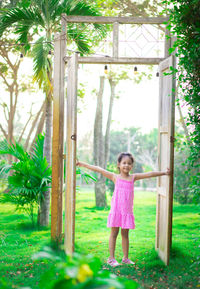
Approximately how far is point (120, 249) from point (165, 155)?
1742mm

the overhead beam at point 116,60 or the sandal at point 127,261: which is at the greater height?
the overhead beam at point 116,60

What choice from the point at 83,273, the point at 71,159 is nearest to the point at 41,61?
the point at 71,159

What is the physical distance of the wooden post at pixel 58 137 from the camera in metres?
4.87

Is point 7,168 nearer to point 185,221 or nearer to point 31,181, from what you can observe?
point 31,181

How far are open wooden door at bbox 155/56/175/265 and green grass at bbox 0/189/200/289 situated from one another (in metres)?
0.25

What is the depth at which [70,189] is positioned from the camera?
428 centimetres

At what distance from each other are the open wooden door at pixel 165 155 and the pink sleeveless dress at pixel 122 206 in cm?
42

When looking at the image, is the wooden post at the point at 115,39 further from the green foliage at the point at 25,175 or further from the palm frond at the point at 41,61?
the green foliage at the point at 25,175

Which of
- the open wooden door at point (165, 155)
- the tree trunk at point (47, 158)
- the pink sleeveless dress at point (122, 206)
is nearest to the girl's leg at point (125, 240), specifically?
the pink sleeveless dress at point (122, 206)

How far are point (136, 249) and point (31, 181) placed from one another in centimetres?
222

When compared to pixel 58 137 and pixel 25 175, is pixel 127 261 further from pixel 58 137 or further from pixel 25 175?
pixel 25 175

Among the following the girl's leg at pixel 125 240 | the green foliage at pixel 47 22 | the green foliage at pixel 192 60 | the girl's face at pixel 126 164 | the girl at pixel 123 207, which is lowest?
the girl's leg at pixel 125 240

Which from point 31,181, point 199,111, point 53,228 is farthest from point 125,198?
point 31,181

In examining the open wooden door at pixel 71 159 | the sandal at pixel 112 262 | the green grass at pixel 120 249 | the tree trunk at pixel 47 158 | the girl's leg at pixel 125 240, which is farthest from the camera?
the tree trunk at pixel 47 158
